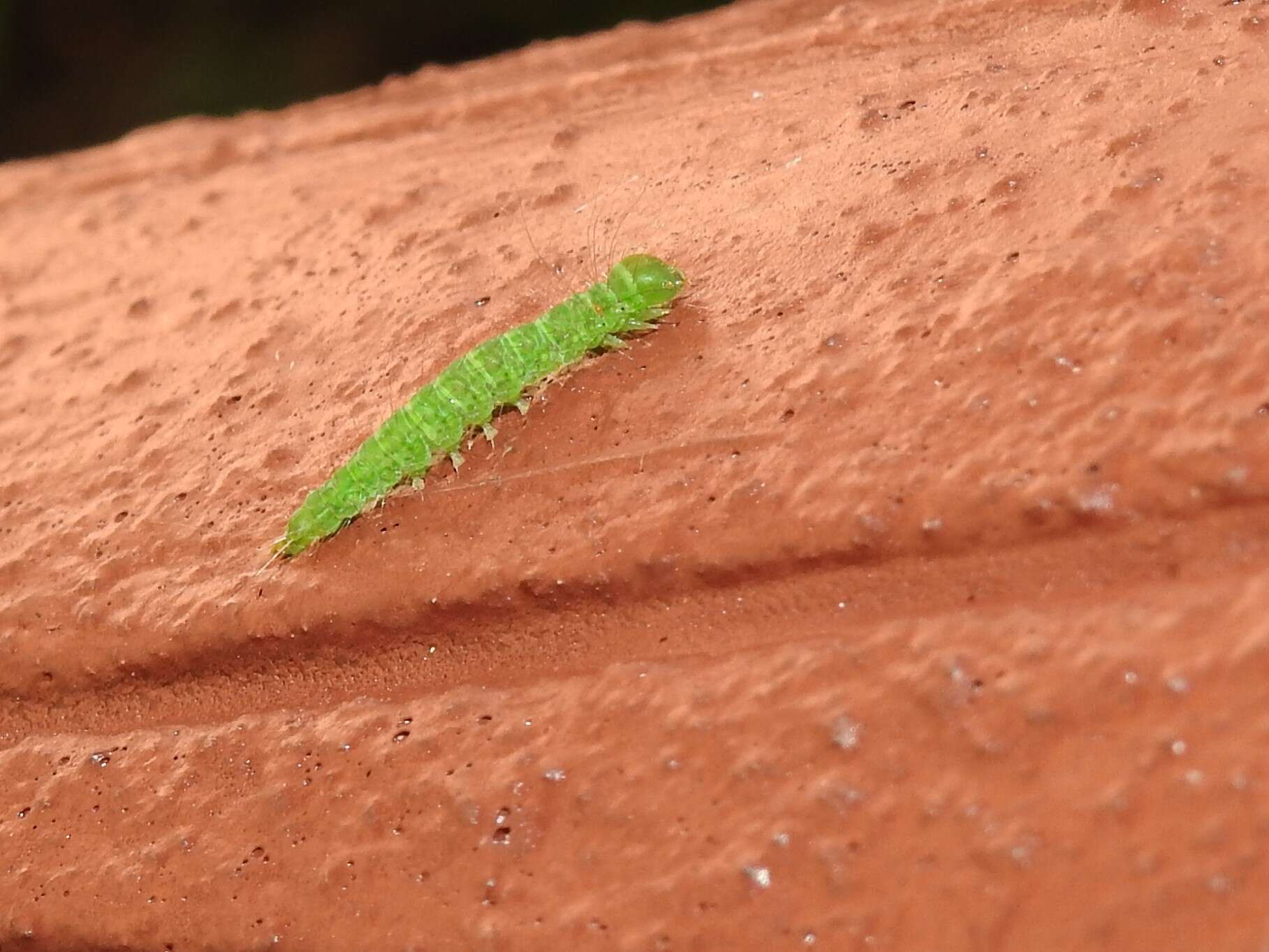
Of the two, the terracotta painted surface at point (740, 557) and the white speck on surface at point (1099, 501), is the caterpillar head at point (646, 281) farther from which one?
the white speck on surface at point (1099, 501)

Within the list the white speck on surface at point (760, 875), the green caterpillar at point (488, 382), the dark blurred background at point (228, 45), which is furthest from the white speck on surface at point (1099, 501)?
the dark blurred background at point (228, 45)

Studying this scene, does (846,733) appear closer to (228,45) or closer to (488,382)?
(488,382)

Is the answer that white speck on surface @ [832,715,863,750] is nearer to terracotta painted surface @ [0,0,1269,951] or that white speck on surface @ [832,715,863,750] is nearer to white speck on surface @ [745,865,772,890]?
terracotta painted surface @ [0,0,1269,951]

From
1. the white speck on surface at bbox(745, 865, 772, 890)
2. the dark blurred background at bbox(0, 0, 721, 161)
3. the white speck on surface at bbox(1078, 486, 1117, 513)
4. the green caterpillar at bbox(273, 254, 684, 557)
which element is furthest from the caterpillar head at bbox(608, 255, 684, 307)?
the dark blurred background at bbox(0, 0, 721, 161)

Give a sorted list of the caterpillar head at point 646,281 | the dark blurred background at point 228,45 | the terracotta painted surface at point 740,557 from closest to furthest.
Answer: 1. the terracotta painted surface at point 740,557
2. the caterpillar head at point 646,281
3. the dark blurred background at point 228,45

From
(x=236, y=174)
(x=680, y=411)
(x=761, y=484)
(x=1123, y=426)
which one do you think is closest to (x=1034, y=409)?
(x=1123, y=426)

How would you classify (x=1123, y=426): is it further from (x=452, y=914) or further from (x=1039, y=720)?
(x=452, y=914)
